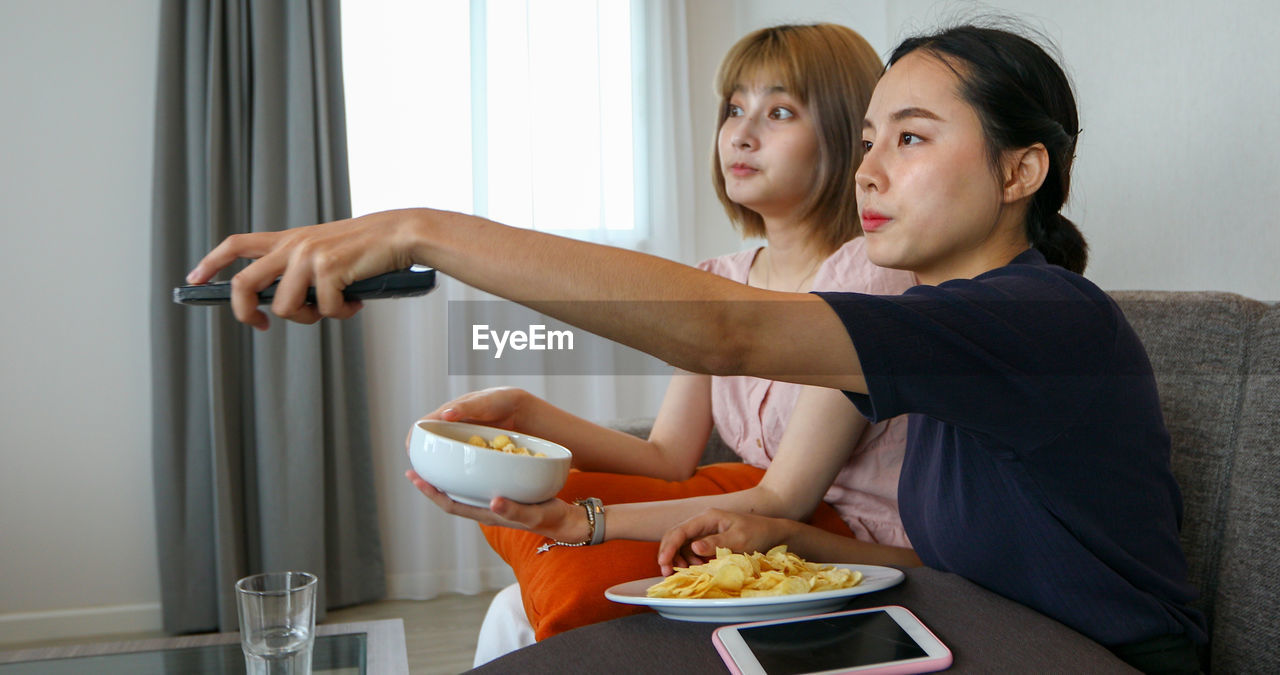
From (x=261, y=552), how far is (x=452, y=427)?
1876 mm

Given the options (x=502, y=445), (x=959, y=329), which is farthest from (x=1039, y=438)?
(x=502, y=445)

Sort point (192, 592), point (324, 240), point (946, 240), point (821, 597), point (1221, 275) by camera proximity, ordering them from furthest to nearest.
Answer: point (192, 592) < point (1221, 275) < point (946, 240) < point (821, 597) < point (324, 240)

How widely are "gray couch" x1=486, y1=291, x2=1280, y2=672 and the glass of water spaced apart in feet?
1.34

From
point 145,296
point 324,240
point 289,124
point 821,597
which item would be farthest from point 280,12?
point 821,597

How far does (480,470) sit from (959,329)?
0.47m

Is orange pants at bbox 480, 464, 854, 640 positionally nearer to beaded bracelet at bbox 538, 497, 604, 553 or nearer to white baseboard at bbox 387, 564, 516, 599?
beaded bracelet at bbox 538, 497, 604, 553

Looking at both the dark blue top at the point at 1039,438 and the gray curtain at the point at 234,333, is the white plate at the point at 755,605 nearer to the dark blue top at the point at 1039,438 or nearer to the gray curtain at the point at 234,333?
the dark blue top at the point at 1039,438

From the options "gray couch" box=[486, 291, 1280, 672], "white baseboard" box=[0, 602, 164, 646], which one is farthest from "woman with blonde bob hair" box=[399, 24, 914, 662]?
"white baseboard" box=[0, 602, 164, 646]

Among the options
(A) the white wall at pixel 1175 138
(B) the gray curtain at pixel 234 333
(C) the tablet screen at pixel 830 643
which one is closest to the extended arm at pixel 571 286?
(C) the tablet screen at pixel 830 643

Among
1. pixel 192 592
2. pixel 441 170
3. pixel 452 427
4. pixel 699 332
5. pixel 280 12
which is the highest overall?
pixel 280 12

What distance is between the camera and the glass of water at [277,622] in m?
1.02

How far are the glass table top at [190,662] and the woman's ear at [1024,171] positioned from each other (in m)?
1.06

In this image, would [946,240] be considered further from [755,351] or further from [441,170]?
[441,170]

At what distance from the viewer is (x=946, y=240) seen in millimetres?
925
